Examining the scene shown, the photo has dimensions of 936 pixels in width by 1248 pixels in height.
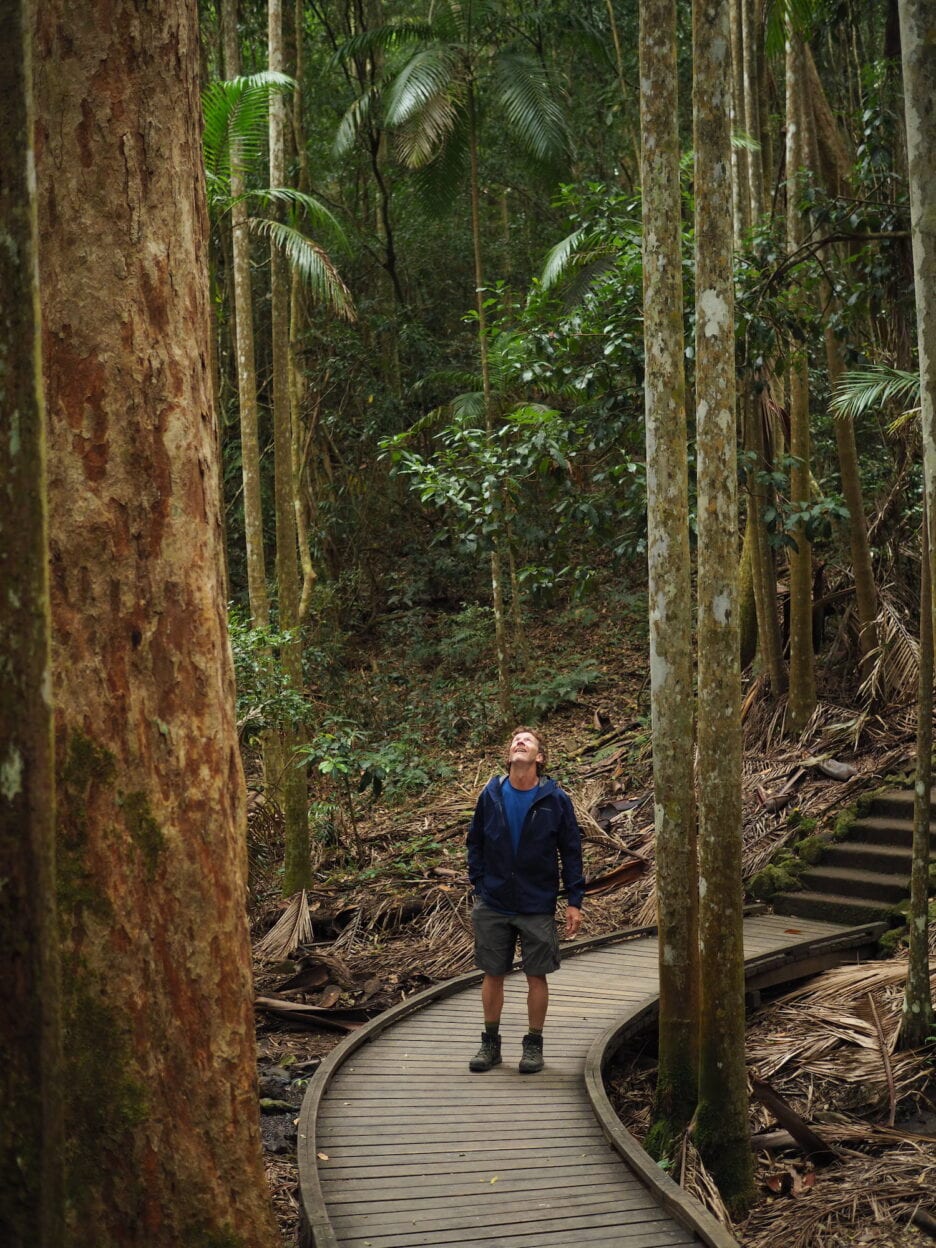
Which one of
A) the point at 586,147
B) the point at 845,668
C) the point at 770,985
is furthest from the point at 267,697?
the point at 586,147

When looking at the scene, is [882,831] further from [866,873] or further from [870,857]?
[866,873]

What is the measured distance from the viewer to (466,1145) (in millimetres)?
5203

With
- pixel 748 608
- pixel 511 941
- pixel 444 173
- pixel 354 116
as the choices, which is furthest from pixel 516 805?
pixel 354 116

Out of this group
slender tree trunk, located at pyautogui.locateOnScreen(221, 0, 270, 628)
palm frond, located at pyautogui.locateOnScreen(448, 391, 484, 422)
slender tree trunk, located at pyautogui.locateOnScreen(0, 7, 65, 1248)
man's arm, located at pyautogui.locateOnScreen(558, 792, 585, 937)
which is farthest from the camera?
palm frond, located at pyautogui.locateOnScreen(448, 391, 484, 422)

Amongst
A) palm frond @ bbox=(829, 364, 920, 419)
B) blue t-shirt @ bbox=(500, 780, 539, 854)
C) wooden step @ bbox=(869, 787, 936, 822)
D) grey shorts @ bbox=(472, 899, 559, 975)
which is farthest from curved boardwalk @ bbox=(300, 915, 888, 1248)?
palm frond @ bbox=(829, 364, 920, 419)

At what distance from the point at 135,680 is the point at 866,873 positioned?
26.5 feet

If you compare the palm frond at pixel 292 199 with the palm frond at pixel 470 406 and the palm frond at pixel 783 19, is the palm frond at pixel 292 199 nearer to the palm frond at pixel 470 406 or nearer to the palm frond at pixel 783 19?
the palm frond at pixel 470 406

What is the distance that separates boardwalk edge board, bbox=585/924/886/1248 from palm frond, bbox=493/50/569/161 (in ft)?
37.4

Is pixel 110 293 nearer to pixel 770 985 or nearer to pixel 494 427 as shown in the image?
pixel 770 985

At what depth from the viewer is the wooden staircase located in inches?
363

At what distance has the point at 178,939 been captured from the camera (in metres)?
3.07

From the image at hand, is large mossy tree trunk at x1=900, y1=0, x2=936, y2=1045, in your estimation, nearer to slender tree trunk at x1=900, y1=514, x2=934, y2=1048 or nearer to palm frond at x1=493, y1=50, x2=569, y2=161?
slender tree trunk at x1=900, y1=514, x2=934, y2=1048

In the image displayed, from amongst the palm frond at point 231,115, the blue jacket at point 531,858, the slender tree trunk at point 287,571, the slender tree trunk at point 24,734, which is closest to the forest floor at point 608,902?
the slender tree trunk at point 287,571

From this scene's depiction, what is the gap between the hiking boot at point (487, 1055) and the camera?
620cm
